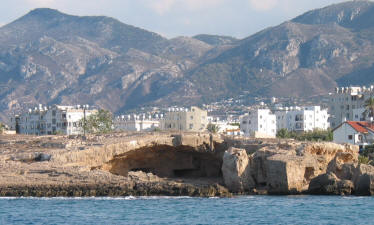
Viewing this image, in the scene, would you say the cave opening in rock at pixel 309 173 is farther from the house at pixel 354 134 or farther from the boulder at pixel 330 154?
the house at pixel 354 134

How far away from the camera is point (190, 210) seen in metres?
41.4

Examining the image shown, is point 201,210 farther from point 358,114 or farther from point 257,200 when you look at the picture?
point 358,114

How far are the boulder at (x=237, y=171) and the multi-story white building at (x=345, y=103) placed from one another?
6681 cm

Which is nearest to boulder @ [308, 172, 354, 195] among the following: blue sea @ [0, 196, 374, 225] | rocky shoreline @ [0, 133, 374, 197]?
rocky shoreline @ [0, 133, 374, 197]

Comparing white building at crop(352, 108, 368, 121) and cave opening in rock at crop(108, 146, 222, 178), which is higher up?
white building at crop(352, 108, 368, 121)

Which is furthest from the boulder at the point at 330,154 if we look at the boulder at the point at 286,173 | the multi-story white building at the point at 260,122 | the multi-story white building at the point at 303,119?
the multi-story white building at the point at 260,122

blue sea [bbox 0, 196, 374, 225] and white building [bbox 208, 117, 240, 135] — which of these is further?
white building [bbox 208, 117, 240, 135]

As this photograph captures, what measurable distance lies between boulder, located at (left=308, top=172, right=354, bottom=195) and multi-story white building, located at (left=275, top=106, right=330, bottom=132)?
69391mm

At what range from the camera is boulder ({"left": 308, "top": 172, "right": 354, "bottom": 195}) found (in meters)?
47.8

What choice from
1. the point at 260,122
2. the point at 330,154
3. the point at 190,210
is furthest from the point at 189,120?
the point at 190,210

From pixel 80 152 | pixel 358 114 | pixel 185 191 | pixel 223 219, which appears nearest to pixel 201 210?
pixel 223 219

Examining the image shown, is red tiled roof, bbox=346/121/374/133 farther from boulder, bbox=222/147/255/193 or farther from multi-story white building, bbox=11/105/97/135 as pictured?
multi-story white building, bbox=11/105/97/135

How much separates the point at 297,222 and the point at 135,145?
16080 mm

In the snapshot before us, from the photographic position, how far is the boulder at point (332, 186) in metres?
47.8
